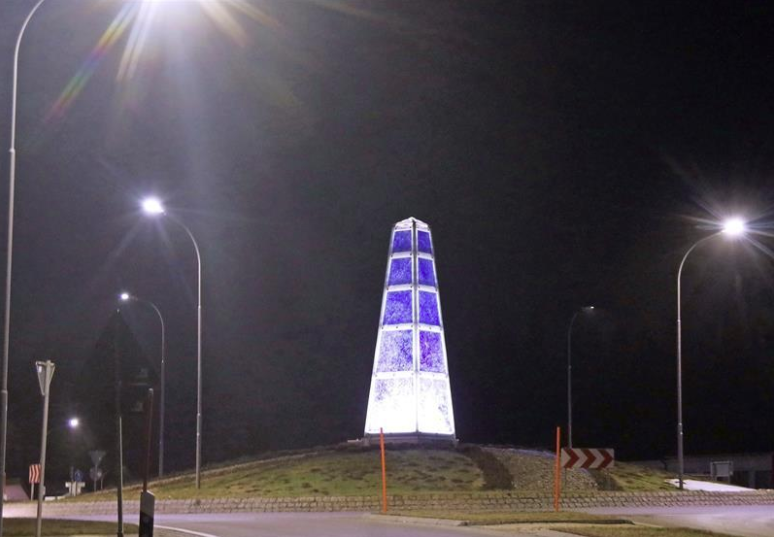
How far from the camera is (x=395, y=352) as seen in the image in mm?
52156

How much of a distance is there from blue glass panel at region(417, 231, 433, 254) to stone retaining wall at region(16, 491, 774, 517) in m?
16.3

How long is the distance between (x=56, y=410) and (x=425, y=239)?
45.4 m

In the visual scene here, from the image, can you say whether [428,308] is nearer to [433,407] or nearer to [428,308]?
[428,308]

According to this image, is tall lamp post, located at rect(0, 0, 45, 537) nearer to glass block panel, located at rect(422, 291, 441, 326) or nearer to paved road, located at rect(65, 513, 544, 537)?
paved road, located at rect(65, 513, 544, 537)

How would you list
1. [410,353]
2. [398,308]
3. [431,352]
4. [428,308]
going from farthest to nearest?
[428,308]
[398,308]
[431,352]
[410,353]

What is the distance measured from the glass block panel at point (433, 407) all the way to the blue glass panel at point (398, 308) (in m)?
3.01

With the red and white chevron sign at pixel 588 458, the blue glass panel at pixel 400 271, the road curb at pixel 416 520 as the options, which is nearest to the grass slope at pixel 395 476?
the blue glass panel at pixel 400 271

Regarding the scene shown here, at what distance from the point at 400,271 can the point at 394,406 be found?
6240mm

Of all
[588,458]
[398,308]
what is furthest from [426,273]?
[588,458]

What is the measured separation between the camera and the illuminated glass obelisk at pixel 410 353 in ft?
170

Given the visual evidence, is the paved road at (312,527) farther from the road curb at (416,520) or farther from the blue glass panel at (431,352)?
the blue glass panel at (431,352)

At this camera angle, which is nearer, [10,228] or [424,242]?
[10,228]

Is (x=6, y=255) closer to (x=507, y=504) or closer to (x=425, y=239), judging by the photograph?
(x=507, y=504)

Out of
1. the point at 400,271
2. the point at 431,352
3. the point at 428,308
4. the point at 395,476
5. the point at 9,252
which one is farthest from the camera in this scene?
the point at 400,271
